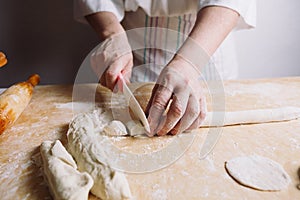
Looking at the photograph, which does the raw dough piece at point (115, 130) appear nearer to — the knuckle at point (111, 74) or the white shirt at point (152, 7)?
the knuckle at point (111, 74)

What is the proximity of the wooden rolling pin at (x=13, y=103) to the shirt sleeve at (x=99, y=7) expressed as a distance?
12.1 inches

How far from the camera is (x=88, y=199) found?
634 millimetres

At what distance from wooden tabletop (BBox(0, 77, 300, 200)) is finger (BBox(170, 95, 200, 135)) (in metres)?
0.05

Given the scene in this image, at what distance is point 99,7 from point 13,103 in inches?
16.2

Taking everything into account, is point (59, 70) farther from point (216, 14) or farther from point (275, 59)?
point (275, 59)

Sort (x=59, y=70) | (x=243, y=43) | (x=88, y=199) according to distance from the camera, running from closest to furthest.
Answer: (x=88, y=199) < (x=59, y=70) < (x=243, y=43)

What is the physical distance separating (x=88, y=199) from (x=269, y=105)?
2.14 feet

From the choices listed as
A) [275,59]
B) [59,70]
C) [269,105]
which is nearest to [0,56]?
[59,70]

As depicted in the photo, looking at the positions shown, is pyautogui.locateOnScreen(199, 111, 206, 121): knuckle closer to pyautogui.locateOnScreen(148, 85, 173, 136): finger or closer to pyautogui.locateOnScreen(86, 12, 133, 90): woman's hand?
pyautogui.locateOnScreen(148, 85, 173, 136): finger

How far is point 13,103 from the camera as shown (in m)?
0.91

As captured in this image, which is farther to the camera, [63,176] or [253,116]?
[253,116]

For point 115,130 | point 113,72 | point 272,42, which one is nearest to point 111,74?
point 113,72

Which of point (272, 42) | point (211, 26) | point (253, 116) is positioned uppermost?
point (211, 26)

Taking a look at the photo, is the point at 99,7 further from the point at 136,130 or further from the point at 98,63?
the point at 136,130
